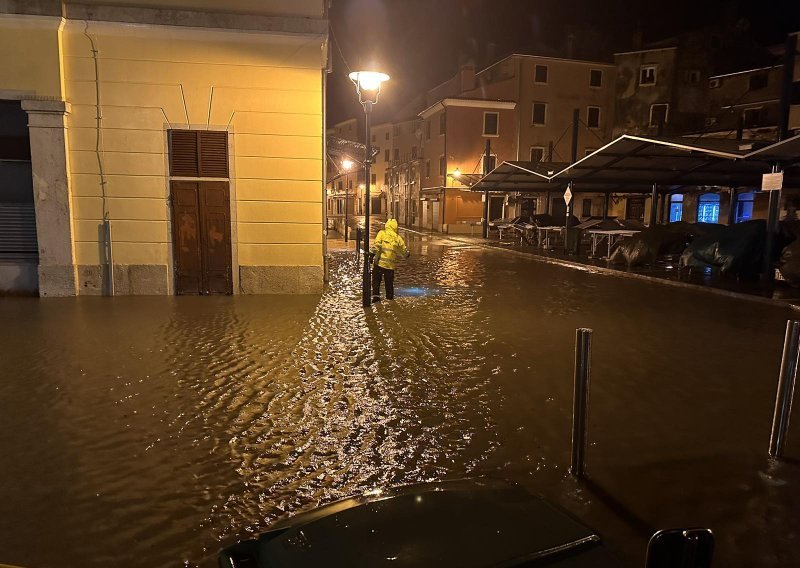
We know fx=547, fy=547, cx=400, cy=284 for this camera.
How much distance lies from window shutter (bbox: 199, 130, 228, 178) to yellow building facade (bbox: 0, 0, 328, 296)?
2 centimetres

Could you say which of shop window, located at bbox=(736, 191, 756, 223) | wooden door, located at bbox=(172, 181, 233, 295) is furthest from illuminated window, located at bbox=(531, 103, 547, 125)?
wooden door, located at bbox=(172, 181, 233, 295)

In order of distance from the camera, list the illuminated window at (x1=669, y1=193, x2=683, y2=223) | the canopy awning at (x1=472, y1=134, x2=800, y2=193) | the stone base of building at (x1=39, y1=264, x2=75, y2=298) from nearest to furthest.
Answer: the stone base of building at (x1=39, y1=264, x2=75, y2=298), the canopy awning at (x1=472, y1=134, x2=800, y2=193), the illuminated window at (x1=669, y1=193, x2=683, y2=223)

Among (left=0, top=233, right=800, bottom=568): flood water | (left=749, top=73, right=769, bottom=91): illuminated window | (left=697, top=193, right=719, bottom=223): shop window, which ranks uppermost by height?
(left=749, top=73, right=769, bottom=91): illuminated window

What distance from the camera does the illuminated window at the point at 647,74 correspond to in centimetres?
4250

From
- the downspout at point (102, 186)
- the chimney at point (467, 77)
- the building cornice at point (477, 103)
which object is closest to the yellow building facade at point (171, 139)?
the downspout at point (102, 186)

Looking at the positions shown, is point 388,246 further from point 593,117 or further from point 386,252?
point 593,117

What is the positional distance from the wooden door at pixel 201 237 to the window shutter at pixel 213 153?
251 mm

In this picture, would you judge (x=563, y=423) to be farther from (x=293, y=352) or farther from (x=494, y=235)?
(x=494, y=235)

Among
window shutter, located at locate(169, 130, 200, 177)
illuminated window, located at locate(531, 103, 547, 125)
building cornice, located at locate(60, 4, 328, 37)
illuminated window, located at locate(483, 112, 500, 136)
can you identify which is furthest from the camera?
illuminated window, located at locate(531, 103, 547, 125)

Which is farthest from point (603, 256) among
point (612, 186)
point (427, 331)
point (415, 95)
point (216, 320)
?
point (415, 95)

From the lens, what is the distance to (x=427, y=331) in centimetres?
891

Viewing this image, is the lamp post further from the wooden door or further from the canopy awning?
the canopy awning

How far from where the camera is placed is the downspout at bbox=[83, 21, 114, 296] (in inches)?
426

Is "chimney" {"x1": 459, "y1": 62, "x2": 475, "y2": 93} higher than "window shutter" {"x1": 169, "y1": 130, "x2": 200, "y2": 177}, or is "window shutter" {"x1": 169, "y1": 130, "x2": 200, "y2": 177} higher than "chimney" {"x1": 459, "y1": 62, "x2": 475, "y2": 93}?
"chimney" {"x1": 459, "y1": 62, "x2": 475, "y2": 93}
